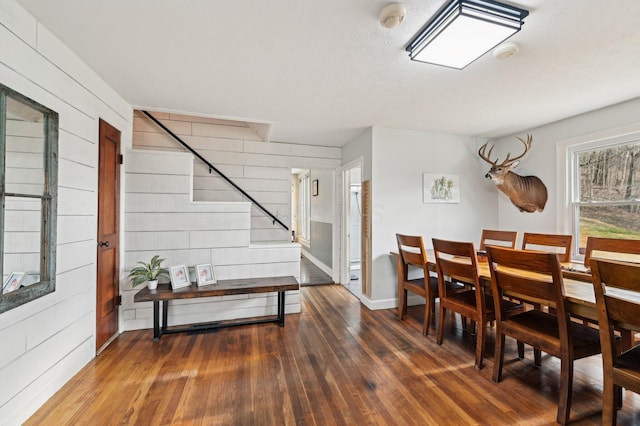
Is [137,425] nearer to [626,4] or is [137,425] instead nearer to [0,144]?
[0,144]

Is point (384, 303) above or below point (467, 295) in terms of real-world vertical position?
below

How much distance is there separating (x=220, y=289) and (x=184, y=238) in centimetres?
72

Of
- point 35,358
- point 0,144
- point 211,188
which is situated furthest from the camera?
point 211,188

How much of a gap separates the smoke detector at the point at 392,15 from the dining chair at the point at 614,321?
1590mm

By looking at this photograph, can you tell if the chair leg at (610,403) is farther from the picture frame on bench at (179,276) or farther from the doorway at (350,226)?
the picture frame on bench at (179,276)

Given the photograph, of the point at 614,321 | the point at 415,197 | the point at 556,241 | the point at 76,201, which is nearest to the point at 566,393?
the point at 614,321

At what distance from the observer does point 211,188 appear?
12.8 feet

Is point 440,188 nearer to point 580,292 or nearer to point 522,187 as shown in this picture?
point 522,187

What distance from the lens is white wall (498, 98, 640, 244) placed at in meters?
2.76

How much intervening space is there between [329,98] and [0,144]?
2.28 meters

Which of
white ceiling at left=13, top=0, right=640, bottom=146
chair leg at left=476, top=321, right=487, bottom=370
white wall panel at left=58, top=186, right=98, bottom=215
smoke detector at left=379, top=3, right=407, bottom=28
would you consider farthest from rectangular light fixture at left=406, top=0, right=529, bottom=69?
white wall panel at left=58, top=186, right=98, bottom=215

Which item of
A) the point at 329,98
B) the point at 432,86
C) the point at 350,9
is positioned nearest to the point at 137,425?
the point at 350,9

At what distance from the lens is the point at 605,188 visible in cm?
292

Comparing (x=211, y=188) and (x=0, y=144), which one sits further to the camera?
(x=211, y=188)
